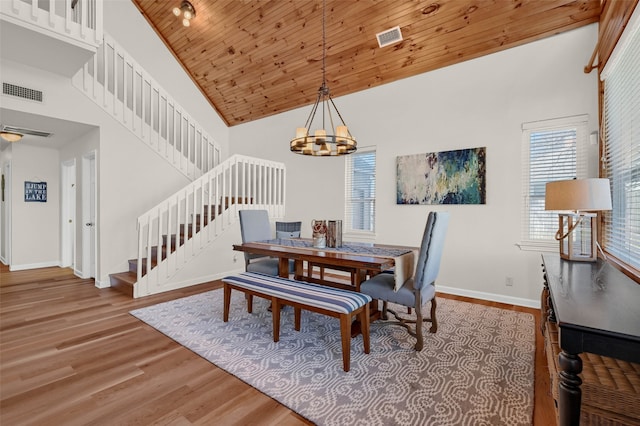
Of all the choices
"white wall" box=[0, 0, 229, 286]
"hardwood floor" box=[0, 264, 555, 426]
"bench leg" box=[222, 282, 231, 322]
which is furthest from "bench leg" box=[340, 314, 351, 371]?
"white wall" box=[0, 0, 229, 286]

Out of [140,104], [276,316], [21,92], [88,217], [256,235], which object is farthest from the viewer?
[140,104]

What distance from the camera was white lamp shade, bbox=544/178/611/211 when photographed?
2.08 metres

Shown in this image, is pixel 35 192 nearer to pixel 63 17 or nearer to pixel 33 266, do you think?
pixel 33 266

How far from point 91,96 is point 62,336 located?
3.27 meters

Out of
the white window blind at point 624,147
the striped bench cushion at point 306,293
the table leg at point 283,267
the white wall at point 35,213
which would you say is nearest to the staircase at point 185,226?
the striped bench cushion at point 306,293

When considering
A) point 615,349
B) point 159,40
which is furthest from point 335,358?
point 159,40

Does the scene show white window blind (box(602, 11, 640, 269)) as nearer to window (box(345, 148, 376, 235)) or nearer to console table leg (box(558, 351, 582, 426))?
console table leg (box(558, 351, 582, 426))

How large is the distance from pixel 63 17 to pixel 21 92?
107 centimetres

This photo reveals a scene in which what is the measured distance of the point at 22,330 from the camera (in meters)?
2.80

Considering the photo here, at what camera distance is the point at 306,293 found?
244 centimetres

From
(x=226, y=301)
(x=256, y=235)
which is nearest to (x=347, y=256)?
(x=226, y=301)

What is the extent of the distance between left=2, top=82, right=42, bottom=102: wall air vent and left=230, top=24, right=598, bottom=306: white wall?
4270 mm

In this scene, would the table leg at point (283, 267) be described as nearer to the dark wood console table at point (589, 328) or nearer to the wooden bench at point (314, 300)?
the wooden bench at point (314, 300)

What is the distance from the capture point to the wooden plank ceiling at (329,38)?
331cm
